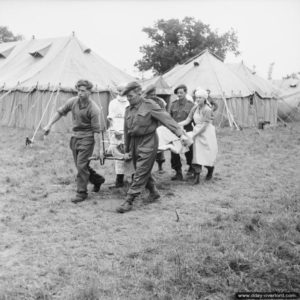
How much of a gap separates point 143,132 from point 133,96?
21.8 inches

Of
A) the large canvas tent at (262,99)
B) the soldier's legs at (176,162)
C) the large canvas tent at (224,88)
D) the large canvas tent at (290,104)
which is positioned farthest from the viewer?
the large canvas tent at (290,104)

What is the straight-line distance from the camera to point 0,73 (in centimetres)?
1891

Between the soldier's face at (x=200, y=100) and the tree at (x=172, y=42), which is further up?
the tree at (x=172, y=42)

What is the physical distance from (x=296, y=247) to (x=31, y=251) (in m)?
2.93

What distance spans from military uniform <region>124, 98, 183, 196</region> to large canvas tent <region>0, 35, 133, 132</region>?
10.1 m

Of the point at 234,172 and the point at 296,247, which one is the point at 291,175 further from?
the point at 296,247

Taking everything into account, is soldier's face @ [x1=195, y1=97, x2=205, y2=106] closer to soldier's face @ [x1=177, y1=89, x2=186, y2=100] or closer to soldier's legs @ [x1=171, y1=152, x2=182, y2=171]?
soldier's face @ [x1=177, y1=89, x2=186, y2=100]

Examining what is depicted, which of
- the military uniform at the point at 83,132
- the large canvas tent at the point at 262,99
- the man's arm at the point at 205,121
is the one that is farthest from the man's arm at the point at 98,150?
the large canvas tent at the point at 262,99

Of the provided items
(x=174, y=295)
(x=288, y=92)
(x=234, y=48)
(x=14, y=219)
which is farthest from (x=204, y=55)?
(x=234, y=48)

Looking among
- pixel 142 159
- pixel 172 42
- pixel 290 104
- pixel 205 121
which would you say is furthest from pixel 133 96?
pixel 172 42

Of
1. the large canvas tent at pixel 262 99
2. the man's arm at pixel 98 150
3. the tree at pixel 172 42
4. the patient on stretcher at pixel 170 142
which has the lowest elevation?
the man's arm at pixel 98 150

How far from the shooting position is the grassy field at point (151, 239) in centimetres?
338

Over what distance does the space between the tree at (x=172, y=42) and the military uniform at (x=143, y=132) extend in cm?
3380

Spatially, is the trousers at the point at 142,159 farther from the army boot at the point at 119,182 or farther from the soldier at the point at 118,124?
the army boot at the point at 119,182
